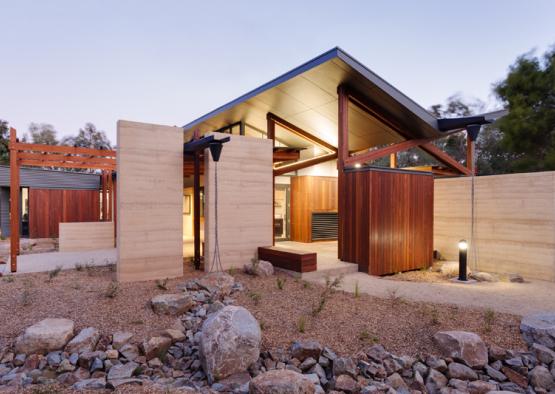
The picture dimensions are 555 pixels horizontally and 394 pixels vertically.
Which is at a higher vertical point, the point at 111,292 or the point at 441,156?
the point at 441,156

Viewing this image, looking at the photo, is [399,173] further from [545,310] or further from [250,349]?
[250,349]

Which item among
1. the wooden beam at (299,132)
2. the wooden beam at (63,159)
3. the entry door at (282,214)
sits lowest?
the entry door at (282,214)

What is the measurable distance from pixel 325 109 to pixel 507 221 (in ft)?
16.0

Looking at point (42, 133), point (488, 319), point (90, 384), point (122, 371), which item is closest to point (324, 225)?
point (488, 319)

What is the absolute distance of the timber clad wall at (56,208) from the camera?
44.7 feet

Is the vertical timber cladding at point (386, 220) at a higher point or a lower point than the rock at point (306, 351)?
higher

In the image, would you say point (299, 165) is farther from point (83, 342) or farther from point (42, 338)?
point (42, 338)

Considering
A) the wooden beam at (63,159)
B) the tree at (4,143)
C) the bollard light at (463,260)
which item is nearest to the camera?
the bollard light at (463,260)

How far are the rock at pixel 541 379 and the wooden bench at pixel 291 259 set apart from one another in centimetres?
365

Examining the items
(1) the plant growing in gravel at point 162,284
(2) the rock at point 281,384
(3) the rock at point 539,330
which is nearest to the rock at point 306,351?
(2) the rock at point 281,384

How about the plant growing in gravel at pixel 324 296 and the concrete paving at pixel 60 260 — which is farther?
the concrete paving at pixel 60 260

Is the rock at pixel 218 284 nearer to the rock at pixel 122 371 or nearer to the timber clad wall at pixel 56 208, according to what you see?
the rock at pixel 122 371

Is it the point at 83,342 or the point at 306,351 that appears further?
the point at 83,342

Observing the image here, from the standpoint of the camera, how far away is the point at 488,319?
4.16 metres
